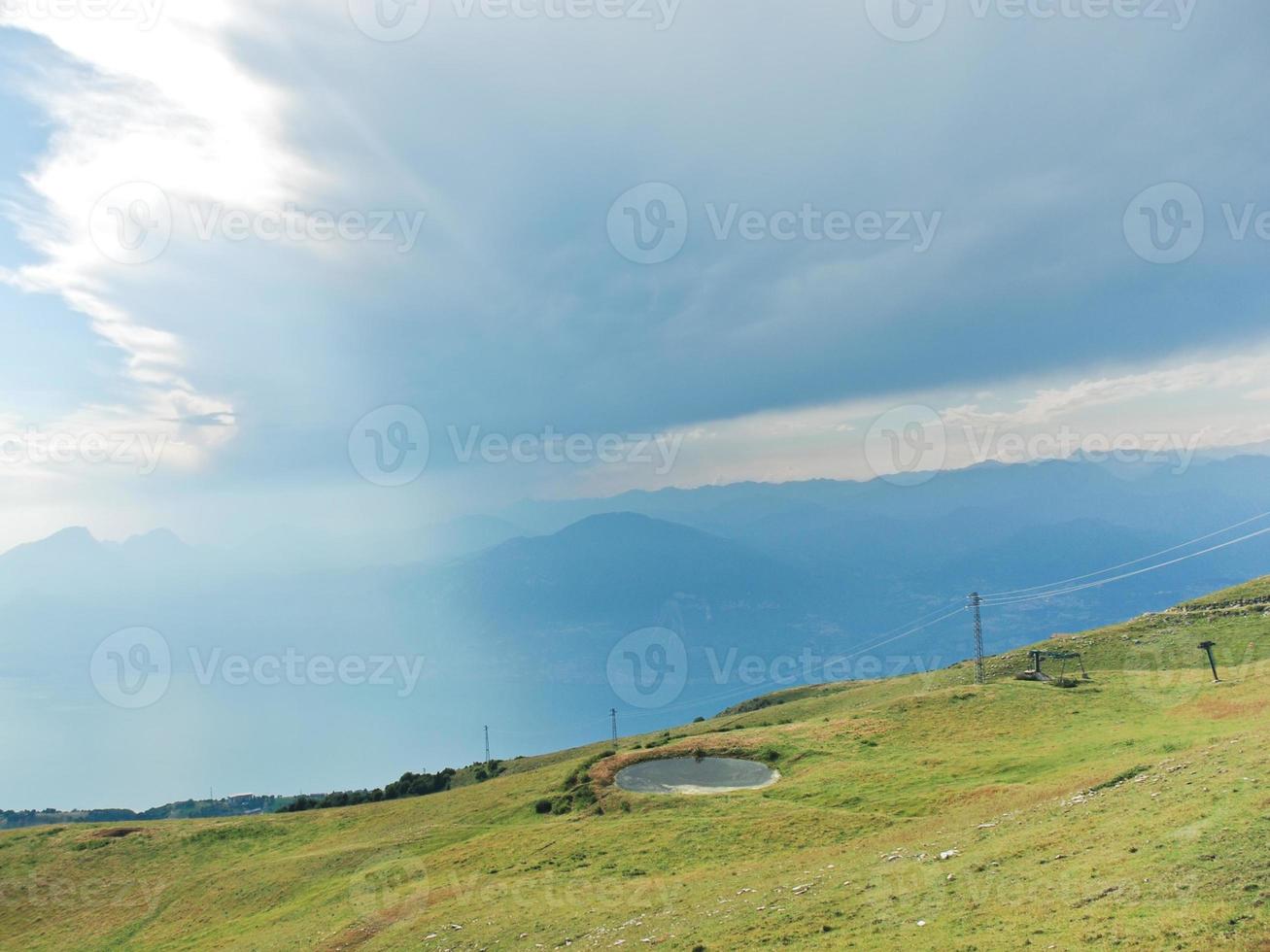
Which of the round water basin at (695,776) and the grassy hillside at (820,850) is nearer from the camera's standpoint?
the grassy hillside at (820,850)

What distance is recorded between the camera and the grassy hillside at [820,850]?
2250cm

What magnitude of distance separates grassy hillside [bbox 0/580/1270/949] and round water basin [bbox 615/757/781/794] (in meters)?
1.93

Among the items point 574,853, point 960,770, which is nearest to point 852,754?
point 960,770

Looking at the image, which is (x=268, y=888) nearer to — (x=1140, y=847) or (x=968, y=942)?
(x=968, y=942)

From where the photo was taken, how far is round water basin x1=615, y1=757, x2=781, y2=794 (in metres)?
56.6

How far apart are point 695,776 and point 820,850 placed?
2299 cm

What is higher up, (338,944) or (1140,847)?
(1140,847)

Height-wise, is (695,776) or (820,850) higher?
(695,776)

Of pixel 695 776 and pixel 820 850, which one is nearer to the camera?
pixel 820 850

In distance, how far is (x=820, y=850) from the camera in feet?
125

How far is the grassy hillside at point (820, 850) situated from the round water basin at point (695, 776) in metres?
1.93

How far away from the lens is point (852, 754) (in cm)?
5838

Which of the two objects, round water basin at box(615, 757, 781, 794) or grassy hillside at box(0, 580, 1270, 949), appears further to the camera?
round water basin at box(615, 757, 781, 794)

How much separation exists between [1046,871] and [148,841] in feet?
271
